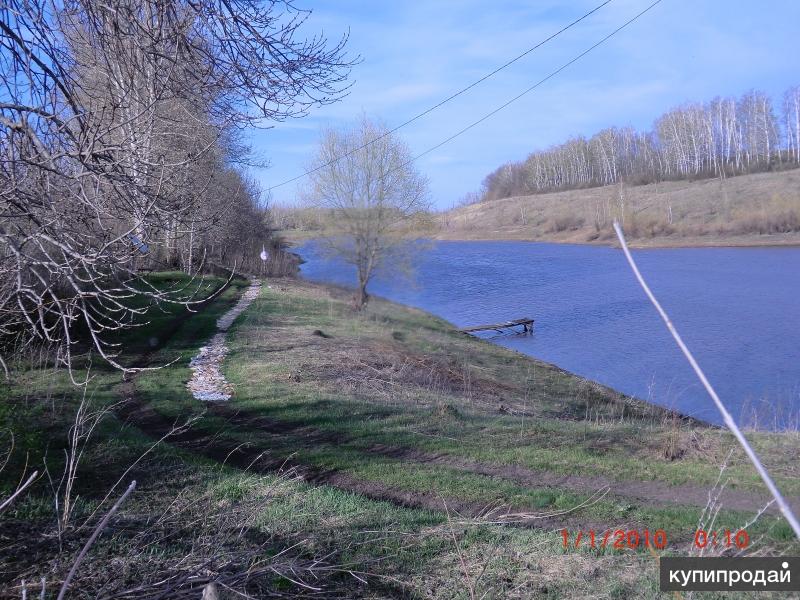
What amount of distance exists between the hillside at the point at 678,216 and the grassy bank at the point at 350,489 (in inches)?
427

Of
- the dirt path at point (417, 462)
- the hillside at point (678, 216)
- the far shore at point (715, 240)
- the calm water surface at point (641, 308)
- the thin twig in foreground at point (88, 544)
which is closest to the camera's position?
the thin twig in foreground at point (88, 544)

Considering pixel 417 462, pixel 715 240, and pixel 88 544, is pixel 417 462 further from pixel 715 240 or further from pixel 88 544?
pixel 715 240

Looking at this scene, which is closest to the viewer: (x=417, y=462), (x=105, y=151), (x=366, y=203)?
(x=105, y=151)

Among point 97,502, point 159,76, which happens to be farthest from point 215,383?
point 159,76

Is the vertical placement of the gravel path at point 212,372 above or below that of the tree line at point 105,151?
below

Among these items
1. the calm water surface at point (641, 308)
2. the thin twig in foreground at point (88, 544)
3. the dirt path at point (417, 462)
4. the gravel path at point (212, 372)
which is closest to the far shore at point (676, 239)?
the calm water surface at point (641, 308)

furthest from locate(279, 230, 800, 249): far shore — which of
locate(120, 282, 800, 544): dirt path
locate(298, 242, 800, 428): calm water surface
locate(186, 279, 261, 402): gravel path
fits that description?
locate(120, 282, 800, 544): dirt path

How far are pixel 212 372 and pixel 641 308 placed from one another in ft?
64.2

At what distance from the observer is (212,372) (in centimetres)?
1406

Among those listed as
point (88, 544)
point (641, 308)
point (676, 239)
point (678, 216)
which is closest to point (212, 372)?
point (88, 544)

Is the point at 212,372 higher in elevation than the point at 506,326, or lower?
higher

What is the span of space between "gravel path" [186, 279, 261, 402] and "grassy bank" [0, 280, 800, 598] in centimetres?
33

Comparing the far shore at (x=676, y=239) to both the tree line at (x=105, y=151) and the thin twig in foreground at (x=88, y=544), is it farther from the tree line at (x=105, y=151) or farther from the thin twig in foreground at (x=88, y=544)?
the thin twig in foreground at (x=88, y=544)

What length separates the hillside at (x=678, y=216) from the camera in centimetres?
2389
